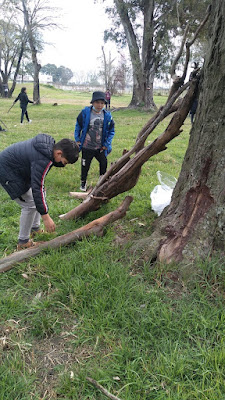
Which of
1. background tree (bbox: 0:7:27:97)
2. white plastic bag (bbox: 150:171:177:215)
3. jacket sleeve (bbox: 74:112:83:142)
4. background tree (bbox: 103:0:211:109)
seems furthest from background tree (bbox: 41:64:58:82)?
Answer: white plastic bag (bbox: 150:171:177:215)

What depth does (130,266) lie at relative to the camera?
2.68m

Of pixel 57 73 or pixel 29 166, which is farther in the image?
pixel 57 73

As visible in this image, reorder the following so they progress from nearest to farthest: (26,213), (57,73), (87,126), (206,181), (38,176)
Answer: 1. (206,181)
2. (38,176)
3. (26,213)
4. (87,126)
5. (57,73)

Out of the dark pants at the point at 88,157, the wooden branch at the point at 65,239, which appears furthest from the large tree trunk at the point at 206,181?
the dark pants at the point at 88,157

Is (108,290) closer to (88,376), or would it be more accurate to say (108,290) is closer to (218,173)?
(88,376)

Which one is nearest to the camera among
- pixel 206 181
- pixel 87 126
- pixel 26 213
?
pixel 206 181

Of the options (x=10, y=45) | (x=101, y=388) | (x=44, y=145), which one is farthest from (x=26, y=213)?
(x=10, y=45)

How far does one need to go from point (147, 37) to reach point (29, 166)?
1706cm

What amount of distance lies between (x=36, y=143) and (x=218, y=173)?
1.66 metres

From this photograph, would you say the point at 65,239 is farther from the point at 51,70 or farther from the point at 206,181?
the point at 51,70

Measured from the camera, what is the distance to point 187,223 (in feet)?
8.78

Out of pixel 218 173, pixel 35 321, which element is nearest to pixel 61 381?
pixel 35 321

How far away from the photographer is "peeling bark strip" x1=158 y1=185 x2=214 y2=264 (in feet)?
8.46

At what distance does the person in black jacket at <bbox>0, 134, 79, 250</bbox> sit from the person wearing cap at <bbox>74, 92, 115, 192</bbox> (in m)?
1.86
